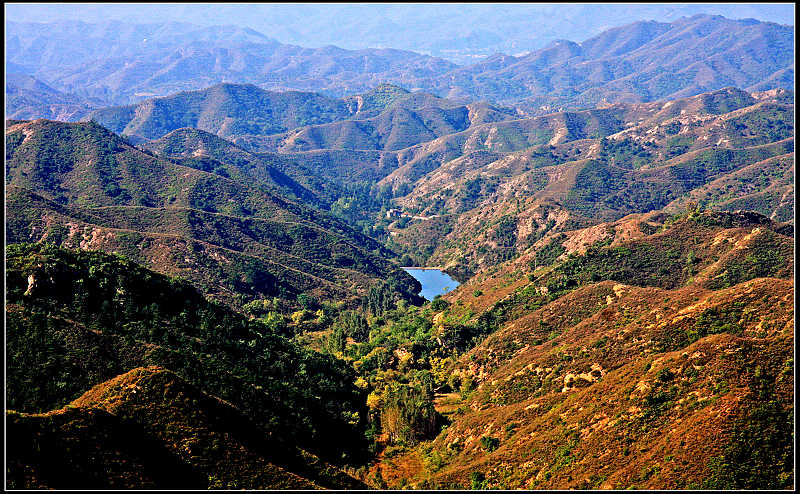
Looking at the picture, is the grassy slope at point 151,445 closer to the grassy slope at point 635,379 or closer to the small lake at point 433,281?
the grassy slope at point 635,379

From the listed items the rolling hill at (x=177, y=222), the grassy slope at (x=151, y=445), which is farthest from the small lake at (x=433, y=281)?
the grassy slope at (x=151, y=445)

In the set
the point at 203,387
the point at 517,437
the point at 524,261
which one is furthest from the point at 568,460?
the point at 524,261

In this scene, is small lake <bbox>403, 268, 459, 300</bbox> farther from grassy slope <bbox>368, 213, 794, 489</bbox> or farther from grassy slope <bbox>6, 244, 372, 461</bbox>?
grassy slope <bbox>6, 244, 372, 461</bbox>

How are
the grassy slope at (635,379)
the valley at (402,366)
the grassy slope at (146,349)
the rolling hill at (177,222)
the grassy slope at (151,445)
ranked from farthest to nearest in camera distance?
1. the rolling hill at (177,222)
2. the grassy slope at (146,349)
3. the grassy slope at (635,379)
4. the valley at (402,366)
5. the grassy slope at (151,445)

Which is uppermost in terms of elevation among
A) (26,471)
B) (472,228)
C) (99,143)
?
(99,143)

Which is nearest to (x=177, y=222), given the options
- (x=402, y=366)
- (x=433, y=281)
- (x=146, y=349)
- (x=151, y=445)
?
(x=433, y=281)

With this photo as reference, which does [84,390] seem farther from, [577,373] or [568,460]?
[577,373]

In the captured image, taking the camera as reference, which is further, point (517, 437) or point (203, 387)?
point (203, 387)

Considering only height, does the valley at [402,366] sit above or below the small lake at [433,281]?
above

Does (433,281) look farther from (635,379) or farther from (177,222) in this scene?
(635,379)
